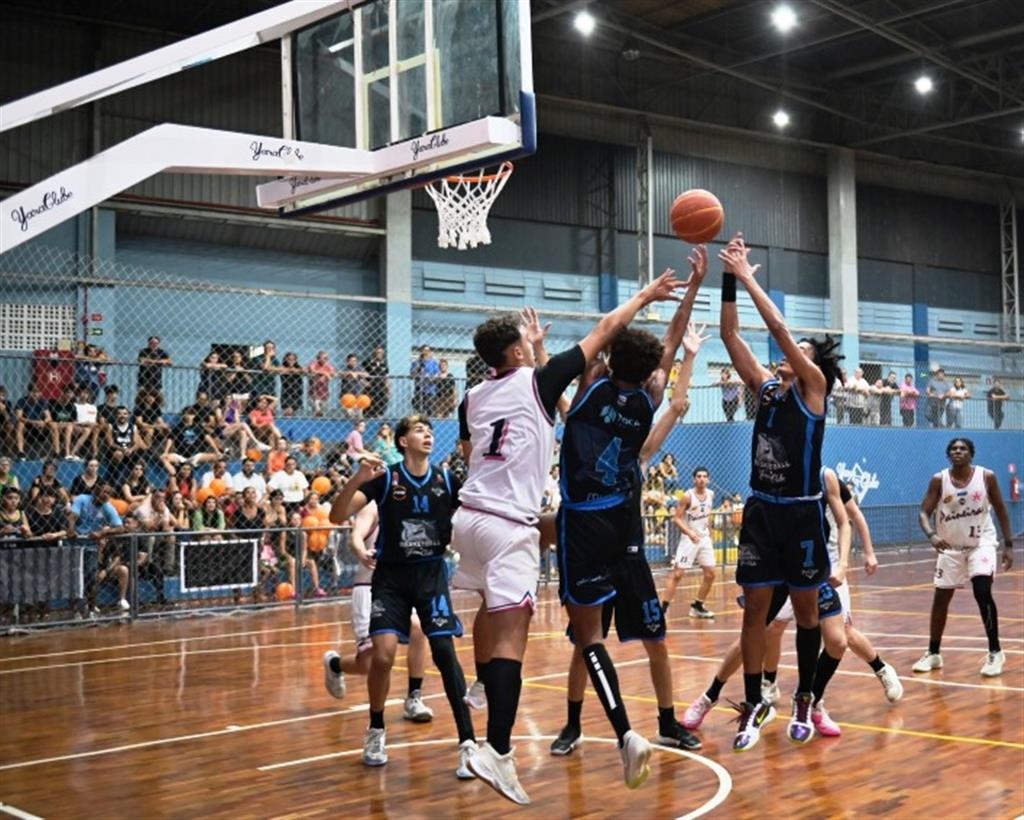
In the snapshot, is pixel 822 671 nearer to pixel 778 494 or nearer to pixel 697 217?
pixel 778 494

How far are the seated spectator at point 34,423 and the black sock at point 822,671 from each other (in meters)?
11.6

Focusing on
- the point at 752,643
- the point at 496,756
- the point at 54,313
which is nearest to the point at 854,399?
the point at 54,313

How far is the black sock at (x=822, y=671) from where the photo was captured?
750cm

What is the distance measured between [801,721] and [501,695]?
260 cm

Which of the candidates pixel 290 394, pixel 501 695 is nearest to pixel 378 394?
pixel 290 394

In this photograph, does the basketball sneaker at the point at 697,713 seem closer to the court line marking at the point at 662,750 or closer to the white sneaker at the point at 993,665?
the court line marking at the point at 662,750

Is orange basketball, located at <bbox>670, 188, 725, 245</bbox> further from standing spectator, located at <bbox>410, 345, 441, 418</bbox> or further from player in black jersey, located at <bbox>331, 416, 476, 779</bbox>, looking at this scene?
standing spectator, located at <bbox>410, 345, 441, 418</bbox>

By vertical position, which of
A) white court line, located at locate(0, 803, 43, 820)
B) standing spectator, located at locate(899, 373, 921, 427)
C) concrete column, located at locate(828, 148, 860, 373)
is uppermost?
concrete column, located at locate(828, 148, 860, 373)

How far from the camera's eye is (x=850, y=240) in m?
31.6

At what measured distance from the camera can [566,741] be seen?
23.7 ft

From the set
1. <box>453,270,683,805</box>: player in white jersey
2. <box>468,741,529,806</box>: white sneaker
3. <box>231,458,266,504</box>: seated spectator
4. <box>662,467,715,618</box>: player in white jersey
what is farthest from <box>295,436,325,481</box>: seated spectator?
<box>468,741,529,806</box>: white sneaker

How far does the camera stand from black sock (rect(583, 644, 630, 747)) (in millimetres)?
5820

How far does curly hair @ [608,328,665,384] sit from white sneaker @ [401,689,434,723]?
10.7ft

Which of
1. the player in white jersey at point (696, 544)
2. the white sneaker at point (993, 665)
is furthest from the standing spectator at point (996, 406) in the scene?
the white sneaker at point (993, 665)
